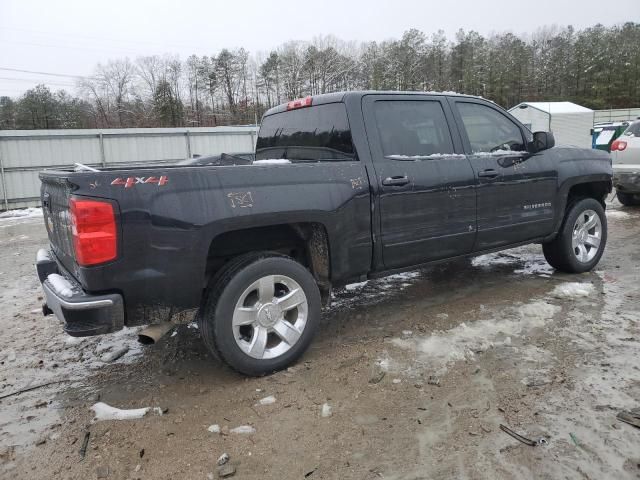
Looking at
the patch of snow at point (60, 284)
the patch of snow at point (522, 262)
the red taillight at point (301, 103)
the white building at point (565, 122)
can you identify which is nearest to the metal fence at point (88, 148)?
the red taillight at point (301, 103)

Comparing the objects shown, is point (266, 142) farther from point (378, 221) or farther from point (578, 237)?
point (578, 237)

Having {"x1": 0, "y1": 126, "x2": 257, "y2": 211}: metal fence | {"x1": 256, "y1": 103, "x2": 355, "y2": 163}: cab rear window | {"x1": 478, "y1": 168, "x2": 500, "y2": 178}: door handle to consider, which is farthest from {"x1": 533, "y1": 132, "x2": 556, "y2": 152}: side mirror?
{"x1": 0, "y1": 126, "x2": 257, "y2": 211}: metal fence

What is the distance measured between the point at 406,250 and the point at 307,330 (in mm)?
1073

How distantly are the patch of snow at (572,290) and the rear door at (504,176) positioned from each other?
57 centimetres

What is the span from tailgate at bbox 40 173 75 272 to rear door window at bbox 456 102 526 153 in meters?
3.28

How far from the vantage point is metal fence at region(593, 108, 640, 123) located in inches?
1443

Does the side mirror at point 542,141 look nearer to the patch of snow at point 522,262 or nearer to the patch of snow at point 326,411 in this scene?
the patch of snow at point 522,262

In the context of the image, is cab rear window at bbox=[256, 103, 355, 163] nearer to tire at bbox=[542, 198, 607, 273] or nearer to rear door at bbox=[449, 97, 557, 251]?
rear door at bbox=[449, 97, 557, 251]

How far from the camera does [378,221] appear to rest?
3.61 meters

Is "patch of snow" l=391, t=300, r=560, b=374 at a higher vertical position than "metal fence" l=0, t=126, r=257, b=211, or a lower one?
lower

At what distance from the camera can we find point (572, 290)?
465 centimetres

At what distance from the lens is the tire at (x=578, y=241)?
5.09 m

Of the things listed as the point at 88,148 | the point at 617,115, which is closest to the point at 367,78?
the point at 617,115

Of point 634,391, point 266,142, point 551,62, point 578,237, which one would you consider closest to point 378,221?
point 266,142
